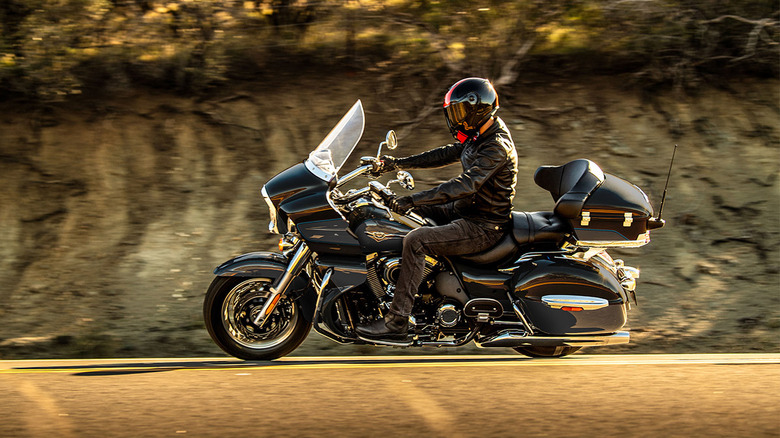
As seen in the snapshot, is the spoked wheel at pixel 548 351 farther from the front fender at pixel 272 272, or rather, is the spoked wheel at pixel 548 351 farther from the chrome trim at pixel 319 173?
the chrome trim at pixel 319 173

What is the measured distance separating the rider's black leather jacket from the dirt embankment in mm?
2155

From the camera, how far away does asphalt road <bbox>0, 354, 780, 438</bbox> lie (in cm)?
479

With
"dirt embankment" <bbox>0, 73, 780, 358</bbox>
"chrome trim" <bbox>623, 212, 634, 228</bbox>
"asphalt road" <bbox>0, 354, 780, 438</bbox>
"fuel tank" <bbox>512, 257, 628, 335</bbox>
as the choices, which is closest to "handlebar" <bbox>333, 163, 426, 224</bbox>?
"fuel tank" <bbox>512, 257, 628, 335</bbox>

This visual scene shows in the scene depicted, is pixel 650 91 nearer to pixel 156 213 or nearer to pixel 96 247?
pixel 156 213

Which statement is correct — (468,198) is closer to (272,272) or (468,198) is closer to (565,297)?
(565,297)

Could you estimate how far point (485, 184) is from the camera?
6367 mm

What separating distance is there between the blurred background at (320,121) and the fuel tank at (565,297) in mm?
2010

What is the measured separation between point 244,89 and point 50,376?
5.78 m

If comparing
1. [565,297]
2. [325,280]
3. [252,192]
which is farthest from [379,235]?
[252,192]

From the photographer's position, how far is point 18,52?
1038cm

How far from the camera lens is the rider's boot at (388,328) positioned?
20.5ft

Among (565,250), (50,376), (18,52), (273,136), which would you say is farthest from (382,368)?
(18,52)

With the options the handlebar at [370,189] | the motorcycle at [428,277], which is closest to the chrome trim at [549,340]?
the motorcycle at [428,277]

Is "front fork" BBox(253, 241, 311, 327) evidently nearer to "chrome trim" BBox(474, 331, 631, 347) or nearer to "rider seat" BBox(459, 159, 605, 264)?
"rider seat" BBox(459, 159, 605, 264)
